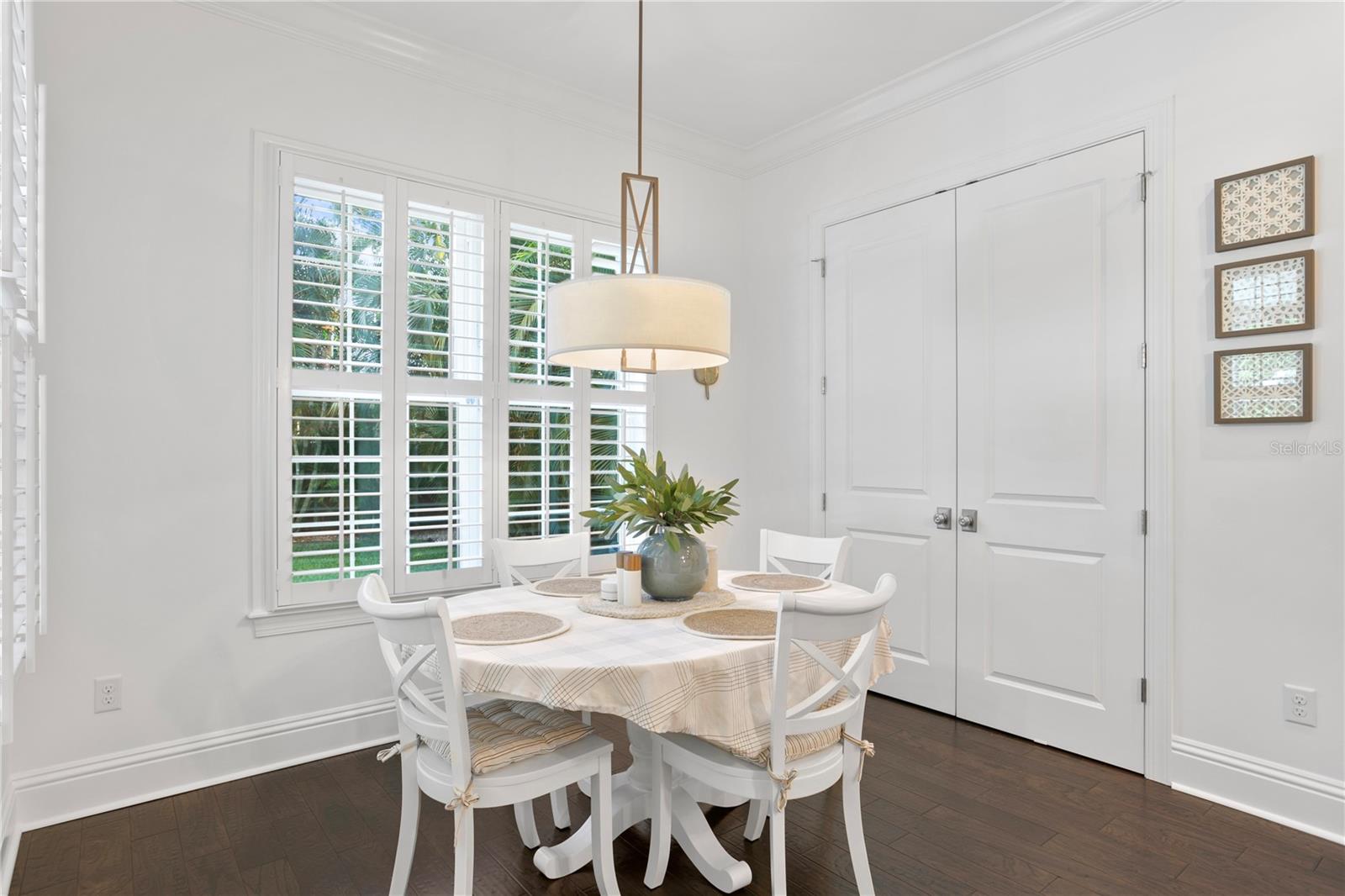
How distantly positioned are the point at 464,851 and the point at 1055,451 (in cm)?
256

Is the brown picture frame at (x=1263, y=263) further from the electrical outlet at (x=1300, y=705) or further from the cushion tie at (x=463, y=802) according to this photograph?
the cushion tie at (x=463, y=802)

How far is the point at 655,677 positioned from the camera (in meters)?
1.72

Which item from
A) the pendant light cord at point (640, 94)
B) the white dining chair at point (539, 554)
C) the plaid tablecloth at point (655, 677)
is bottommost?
the plaid tablecloth at point (655, 677)

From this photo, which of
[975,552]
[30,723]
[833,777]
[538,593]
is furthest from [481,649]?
[975,552]

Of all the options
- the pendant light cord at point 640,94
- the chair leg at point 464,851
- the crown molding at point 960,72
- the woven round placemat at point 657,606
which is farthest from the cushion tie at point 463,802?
the crown molding at point 960,72

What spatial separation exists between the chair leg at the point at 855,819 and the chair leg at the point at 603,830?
1.98ft

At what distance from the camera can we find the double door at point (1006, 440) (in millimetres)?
2848

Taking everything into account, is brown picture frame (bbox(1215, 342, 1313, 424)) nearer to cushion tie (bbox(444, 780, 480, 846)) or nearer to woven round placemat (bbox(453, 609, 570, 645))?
woven round placemat (bbox(453, 609, 570, 645))

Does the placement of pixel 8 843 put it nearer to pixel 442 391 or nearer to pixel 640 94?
pixel 442 391

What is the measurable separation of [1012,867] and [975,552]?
139 cm

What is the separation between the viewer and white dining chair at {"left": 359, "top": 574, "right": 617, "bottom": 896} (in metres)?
1.70

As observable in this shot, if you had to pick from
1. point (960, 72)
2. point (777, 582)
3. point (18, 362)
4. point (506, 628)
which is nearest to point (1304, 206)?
point (960, 72)

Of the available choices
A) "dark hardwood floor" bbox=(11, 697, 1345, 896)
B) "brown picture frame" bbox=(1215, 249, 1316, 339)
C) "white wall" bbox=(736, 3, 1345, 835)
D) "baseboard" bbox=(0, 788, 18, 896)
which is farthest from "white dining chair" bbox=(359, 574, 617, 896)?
A: "brown picture frame" bbox=(1215, 249, 1316, 339)

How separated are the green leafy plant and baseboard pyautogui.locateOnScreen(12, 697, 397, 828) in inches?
60.3
